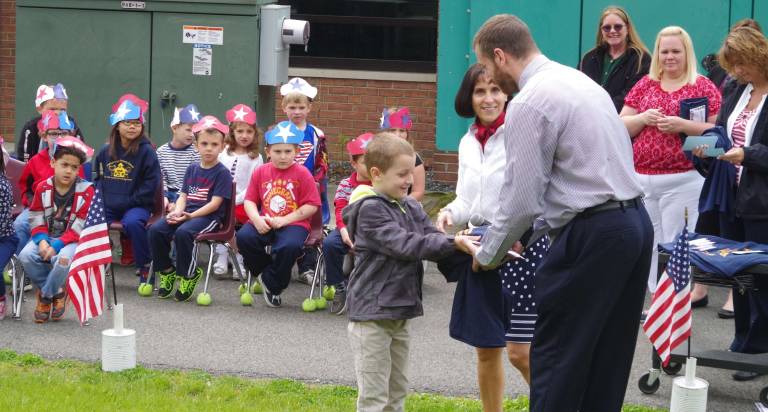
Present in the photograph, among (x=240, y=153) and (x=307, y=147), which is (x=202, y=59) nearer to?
(x=240, y=153)

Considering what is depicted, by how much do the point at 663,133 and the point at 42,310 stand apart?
4561 mm

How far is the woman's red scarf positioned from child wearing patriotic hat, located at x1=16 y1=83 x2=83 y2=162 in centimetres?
557

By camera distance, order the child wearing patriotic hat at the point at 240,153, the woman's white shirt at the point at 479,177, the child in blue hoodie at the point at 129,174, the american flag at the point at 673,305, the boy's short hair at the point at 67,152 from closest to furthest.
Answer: the woman's white shirt at the point at 479,177 < the american flag at the point at 673,305 < the boy's short hair at the point at 67,152 < the child in blue hoodie at the point at 129,174 < the child wearing patriotic hat at the point at 240,153

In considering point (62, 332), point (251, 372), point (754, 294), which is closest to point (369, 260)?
point (251, 372)

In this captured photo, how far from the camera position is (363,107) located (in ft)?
50.0

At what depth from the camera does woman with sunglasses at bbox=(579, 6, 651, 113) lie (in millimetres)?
9070

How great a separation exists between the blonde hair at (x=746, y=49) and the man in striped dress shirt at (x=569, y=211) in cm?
250

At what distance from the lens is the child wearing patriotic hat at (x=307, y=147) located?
9859 millimetres

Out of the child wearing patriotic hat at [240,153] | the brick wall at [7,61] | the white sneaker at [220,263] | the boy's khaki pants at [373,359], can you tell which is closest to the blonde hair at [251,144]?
the child wearing patriotic hat at [240,153]

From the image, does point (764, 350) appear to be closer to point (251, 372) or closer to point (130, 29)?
point (251, 372)

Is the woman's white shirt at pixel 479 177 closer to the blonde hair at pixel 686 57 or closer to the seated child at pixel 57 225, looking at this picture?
the blonde hair at pixel 686 57

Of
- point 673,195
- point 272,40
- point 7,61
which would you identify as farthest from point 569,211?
point 7,61

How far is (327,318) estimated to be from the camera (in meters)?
8.67

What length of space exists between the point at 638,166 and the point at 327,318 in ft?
8.23
